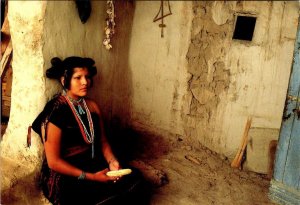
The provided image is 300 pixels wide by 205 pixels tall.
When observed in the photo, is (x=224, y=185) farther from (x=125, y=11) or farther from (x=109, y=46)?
(x=125, y=11)

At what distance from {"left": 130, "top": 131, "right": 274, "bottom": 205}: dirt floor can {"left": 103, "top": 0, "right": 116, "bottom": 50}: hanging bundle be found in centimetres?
158

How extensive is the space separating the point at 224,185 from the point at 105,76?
6.39 feet

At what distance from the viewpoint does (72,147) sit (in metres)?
2.84

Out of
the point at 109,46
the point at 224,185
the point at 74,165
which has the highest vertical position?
the point at 109,46

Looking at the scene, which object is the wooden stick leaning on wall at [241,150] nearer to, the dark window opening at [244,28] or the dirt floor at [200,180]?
the dirt floor at [200,180]

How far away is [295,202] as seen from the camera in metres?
3.44

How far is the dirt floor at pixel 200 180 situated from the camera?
361cm

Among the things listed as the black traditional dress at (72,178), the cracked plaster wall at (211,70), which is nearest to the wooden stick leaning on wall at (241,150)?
the cracked plaster wall at (211,70)

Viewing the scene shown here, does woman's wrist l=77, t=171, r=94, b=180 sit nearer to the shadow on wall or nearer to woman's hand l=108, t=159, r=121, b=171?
woman's hand l=108, t=159, r=121, b=171

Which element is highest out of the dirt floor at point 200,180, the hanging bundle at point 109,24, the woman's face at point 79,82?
the hanging bundle at point 109,24

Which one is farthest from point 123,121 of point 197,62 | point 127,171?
point 127,171

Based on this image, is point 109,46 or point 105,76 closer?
point 109,46

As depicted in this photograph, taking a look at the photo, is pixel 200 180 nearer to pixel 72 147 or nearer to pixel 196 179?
pixel 196 179

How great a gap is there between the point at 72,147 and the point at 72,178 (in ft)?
0.87
